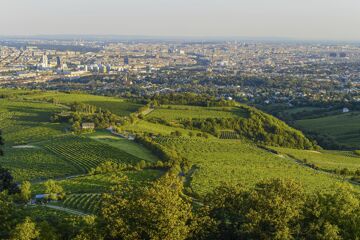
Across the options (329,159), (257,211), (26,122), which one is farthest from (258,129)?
(257,211)

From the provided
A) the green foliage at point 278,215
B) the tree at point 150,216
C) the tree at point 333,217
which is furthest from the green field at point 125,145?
the tree at point 333,217

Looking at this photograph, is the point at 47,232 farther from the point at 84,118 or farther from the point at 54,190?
the point at 84,118

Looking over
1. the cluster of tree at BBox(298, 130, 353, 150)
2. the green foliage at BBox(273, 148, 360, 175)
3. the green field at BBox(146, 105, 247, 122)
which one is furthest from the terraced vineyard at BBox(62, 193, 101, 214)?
the cluster of tree at BBox(298, 130, 353, 150)

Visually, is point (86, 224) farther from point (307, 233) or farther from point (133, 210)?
point (307, 233)

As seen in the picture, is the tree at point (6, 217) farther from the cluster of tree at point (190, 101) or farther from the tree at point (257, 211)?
the cluster of tree at point (190, 101)

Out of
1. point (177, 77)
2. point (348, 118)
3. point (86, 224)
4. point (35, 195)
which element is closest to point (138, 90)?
point (177, 77)

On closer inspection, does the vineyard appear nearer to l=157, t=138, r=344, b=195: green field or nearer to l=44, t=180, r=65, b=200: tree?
l=157, t=138, r=344, b=195: green field
